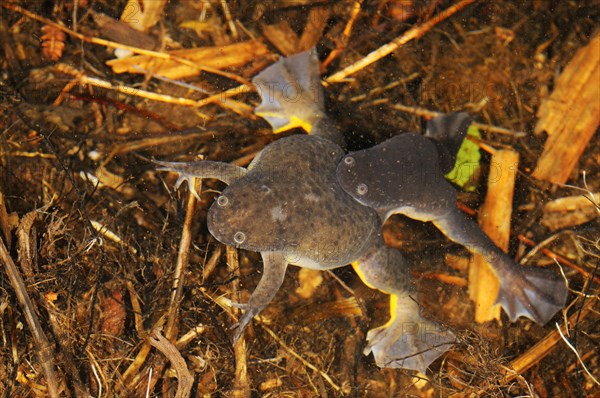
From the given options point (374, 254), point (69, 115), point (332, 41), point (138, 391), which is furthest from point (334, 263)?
point (69, 115)

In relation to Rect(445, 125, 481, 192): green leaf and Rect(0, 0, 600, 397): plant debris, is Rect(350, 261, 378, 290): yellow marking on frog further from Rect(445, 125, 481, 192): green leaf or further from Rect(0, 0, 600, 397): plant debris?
Rect(445, 125, 481, 192): green leaf

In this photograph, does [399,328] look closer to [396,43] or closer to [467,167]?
[467,167]

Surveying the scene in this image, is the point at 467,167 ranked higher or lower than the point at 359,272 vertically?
higher

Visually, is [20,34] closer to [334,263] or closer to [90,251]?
[90,251]

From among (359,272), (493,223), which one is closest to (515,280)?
(493,223)

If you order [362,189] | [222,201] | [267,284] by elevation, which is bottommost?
[267,284]

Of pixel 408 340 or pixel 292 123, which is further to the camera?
pixel 292 123

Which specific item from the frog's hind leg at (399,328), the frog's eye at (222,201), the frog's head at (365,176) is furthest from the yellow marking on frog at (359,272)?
the frog's eye at (222,201)

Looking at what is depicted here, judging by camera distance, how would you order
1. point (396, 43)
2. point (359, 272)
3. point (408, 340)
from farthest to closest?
point (396, 43) < point (408, 340) < point (359, 272)
